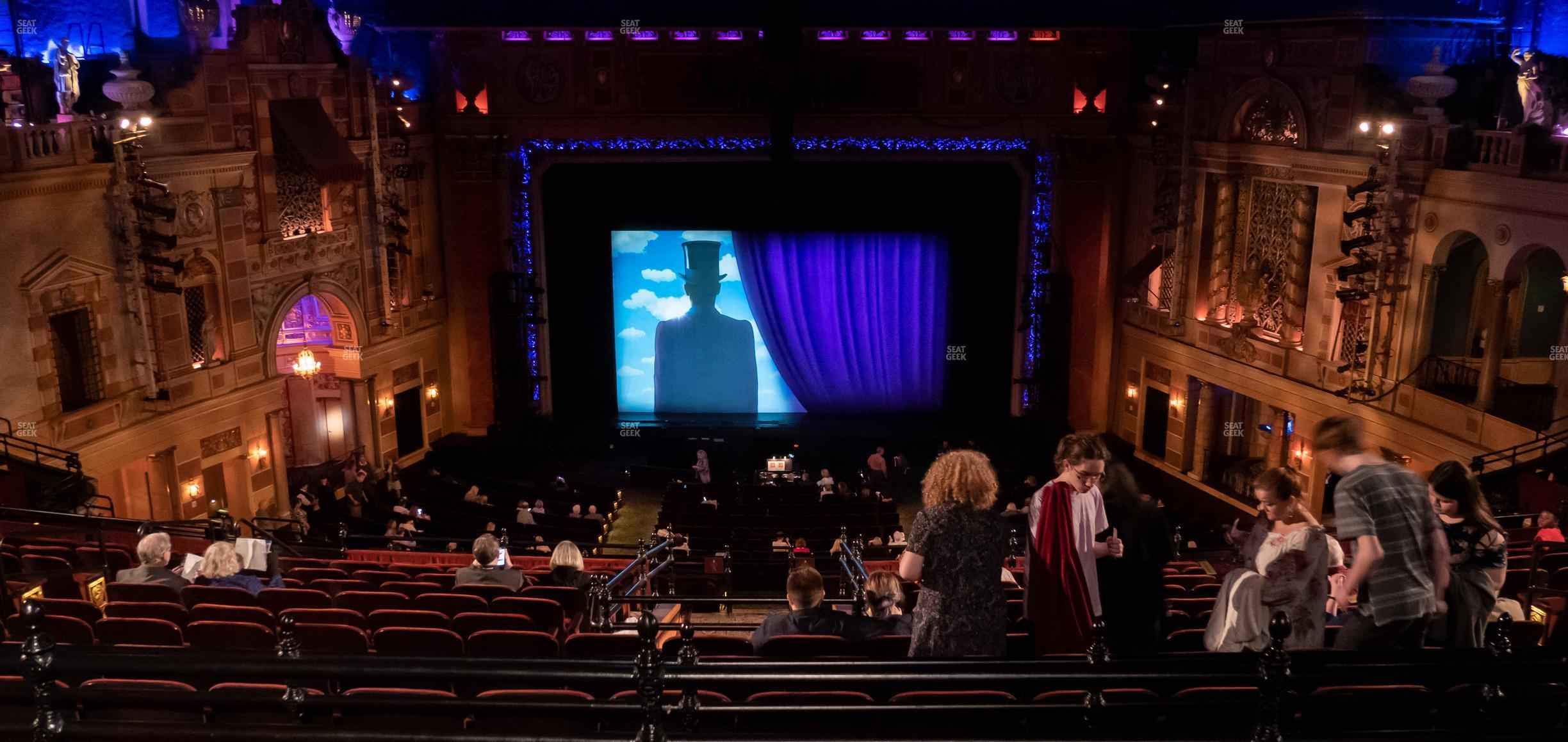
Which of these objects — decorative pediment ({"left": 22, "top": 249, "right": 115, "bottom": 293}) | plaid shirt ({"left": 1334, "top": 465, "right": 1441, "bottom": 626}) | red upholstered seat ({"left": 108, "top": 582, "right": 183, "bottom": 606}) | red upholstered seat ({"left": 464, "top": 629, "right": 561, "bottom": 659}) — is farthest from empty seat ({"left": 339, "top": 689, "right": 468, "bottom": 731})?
decorative pediment ({"left": 22, "top": 249, "right": 115, "bottom": 293})

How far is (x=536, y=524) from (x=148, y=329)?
6551 mm

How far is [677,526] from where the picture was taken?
18016mm

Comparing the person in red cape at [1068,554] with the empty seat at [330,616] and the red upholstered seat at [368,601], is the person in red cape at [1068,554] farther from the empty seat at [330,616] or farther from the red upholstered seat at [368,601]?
the red upholstered seat at [368,601]

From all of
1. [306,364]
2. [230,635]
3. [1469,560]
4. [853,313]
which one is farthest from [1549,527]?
[306,364]

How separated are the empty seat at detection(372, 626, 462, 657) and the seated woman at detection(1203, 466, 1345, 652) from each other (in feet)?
13.3

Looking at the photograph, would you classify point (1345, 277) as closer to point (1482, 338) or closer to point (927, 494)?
point (1482, 338)

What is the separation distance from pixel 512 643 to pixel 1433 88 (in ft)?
51.8

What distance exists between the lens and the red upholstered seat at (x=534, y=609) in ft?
25.3

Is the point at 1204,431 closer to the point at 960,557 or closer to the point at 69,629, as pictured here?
the point at 960,557

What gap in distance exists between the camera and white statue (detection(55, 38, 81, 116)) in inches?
591

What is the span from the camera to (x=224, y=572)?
791 cm

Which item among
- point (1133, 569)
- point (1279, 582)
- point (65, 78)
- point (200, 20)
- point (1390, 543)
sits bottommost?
point (1133, 569)

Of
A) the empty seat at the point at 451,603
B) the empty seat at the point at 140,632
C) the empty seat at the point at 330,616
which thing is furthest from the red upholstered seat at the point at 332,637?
the empty seat at the point at 451,603

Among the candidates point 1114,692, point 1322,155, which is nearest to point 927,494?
point 1114,692
